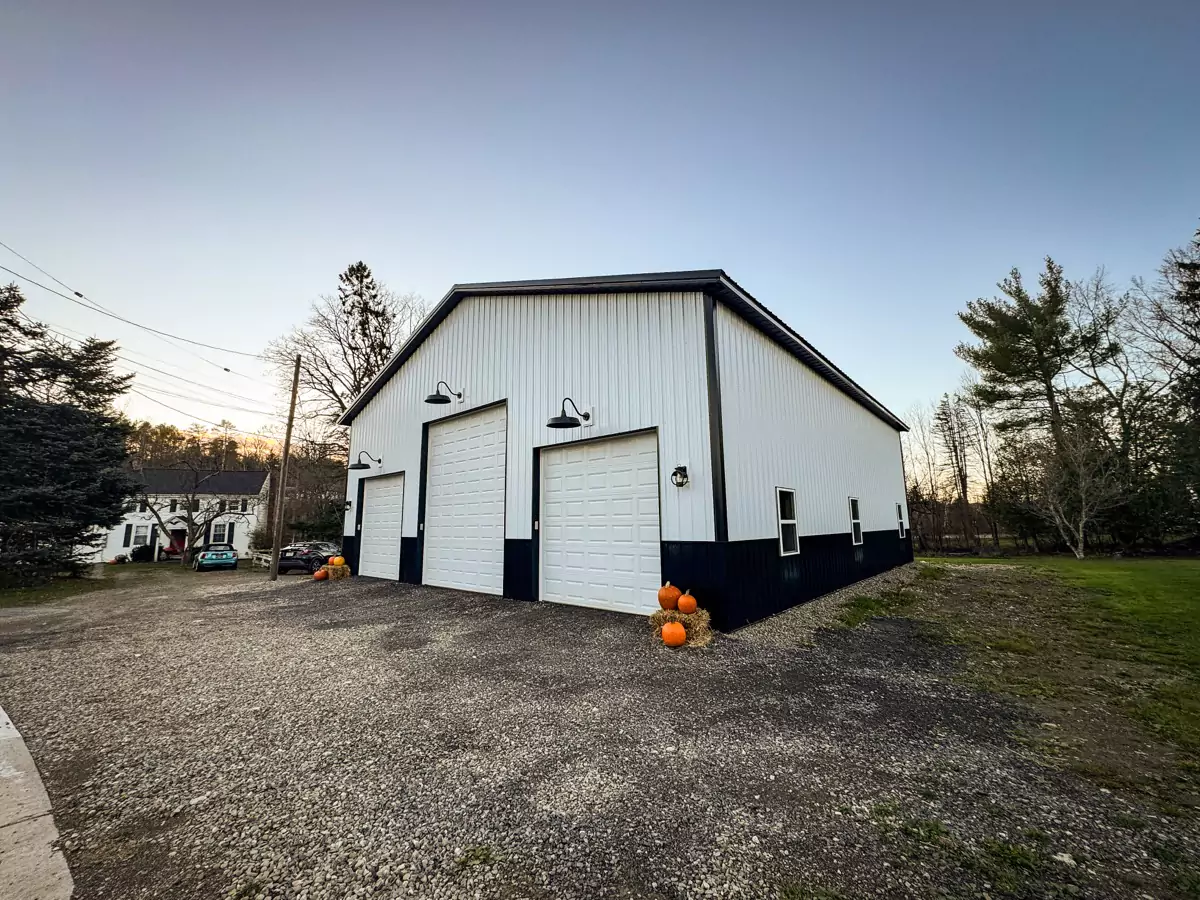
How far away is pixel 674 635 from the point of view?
508 centimetres

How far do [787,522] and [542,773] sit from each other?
5995 mm

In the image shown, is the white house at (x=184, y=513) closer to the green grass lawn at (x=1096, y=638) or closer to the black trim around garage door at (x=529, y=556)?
the black trim around garage door at (x=529, y=556)

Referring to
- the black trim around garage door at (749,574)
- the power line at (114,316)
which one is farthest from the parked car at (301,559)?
the black trim around garage door at (749,574)

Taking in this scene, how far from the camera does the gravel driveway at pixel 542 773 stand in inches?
75.5

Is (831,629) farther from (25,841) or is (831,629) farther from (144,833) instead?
(25,841)

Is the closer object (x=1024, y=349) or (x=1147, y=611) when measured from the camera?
(x=1147, y=611)

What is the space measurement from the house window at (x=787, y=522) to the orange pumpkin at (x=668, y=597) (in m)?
2.47

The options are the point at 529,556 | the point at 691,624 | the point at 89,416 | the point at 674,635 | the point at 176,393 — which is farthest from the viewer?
the point at 176,393

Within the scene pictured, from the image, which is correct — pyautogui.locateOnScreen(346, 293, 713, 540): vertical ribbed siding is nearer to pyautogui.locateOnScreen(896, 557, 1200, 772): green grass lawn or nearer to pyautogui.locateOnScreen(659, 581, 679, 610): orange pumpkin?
pyautogui.locateOnScreen(659, 581, 679, 610): orange pumpkin

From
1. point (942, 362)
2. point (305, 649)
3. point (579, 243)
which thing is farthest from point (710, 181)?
point (942, 362)

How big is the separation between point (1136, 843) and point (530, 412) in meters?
7.49

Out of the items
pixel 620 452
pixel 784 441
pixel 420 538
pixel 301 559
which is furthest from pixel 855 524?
pixel 301 559

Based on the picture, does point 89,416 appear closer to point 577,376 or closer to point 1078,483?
point 577,376

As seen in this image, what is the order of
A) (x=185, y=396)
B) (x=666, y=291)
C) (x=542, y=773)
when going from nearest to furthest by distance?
1. (x=542, y=773)
2. (x=666, y=291)
3. (x=185, y=396)
